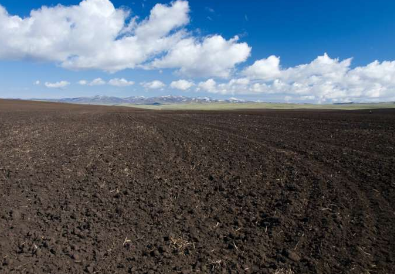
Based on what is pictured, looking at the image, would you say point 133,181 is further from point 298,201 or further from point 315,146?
point 315,146

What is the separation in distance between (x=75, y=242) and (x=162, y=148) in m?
8.88

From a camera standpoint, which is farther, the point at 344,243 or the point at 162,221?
the point at 162,221

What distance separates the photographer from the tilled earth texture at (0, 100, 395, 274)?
5883 mm

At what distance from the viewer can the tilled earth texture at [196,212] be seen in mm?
5883

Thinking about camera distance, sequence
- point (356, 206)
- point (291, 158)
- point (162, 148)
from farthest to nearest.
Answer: point (162, 148) → point (291, 158) → point (356, 206)

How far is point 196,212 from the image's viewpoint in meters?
7.83

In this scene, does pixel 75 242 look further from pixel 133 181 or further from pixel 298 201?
pixel 298 201

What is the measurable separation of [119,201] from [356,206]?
20.9 ft

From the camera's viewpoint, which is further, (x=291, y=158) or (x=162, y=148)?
(x=162, y=148)

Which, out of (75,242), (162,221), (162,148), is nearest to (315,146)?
(162,148)

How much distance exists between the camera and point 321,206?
797 cm

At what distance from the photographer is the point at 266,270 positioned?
18.5 ft

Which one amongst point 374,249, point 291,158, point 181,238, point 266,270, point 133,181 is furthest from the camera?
point 291,158

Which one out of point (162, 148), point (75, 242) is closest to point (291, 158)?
point (162, 148)
